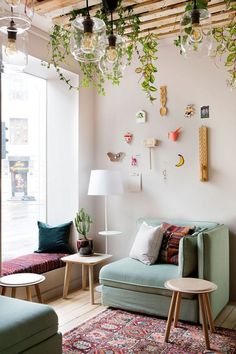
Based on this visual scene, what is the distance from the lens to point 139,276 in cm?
348

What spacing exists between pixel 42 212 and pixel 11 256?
709 millimetres

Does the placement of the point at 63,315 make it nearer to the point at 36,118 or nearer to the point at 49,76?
the point at 36,118

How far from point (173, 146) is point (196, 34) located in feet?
8.49

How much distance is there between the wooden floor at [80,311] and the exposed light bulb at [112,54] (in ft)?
7.60

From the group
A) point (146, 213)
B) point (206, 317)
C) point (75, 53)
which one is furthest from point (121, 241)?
point (75, 53)

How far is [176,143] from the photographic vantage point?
425 centimetres

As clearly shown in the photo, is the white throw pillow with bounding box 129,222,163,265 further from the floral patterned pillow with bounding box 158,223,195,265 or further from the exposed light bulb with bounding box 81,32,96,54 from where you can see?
the exposed light bulb with bounding box 81,32,96,54

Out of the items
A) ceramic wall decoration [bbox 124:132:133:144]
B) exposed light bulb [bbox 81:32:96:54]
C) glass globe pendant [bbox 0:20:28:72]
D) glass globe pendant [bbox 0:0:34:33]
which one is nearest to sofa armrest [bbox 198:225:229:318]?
ceramic wall decoration [bbox 124:132:133:144]

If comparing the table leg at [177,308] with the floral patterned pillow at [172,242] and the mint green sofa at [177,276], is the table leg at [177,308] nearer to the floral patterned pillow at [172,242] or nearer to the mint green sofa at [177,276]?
the mint green sofa at [177,276]

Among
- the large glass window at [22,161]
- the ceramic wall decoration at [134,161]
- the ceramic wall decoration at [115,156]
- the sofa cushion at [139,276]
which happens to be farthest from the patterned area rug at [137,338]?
the ceramic wall decoration at [115,156]

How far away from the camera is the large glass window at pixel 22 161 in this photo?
4340mm

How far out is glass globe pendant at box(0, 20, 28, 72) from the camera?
1.69 metres

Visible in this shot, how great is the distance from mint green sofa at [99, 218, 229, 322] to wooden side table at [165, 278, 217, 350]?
0.68 ft

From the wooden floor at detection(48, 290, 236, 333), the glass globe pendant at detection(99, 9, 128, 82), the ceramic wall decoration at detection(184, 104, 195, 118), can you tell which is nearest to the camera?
the glass globe pendant at detection(99, 9, 128, 82)
